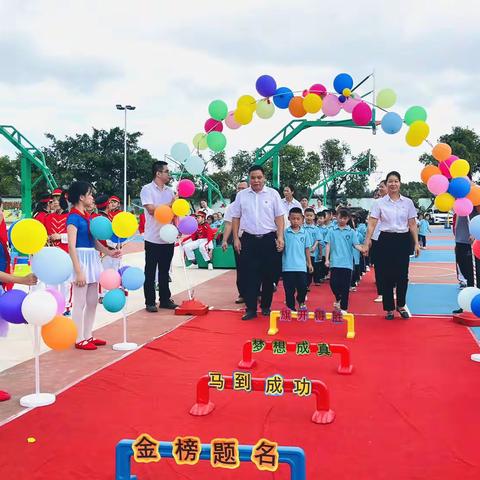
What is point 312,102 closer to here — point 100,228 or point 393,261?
point 393,261

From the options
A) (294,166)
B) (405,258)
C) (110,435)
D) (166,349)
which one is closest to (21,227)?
(110,435)

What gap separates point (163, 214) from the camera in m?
6.91

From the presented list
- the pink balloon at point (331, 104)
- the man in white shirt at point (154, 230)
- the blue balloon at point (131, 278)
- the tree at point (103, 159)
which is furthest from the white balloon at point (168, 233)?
the tree at point (103, 159)

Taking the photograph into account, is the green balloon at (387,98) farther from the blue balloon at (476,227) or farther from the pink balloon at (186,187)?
the blue balloon at (476,227)

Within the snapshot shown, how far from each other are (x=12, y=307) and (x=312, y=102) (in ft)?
20.2

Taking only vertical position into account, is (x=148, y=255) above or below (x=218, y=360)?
above

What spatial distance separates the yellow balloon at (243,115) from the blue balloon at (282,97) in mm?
A: 599

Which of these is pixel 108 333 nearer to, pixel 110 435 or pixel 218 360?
pixel 218 360

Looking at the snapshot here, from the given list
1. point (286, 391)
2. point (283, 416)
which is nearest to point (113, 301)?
point (283, 416)

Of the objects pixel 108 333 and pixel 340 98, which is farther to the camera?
pixel 340 98

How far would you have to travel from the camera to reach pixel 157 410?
3.72 metres

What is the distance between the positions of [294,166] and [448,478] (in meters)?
43.5

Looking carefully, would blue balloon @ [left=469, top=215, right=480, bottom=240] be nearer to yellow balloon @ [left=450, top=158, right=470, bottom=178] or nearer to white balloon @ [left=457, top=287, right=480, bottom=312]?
white balloon @ [left=457, top=287, right=480, bottom=312]

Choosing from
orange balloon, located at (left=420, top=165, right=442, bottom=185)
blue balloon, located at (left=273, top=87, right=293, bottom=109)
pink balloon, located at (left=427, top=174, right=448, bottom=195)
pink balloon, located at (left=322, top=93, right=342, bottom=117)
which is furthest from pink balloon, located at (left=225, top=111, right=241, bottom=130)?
pink balloon, located at (left=427, top=174, right=448, bottom=195)
